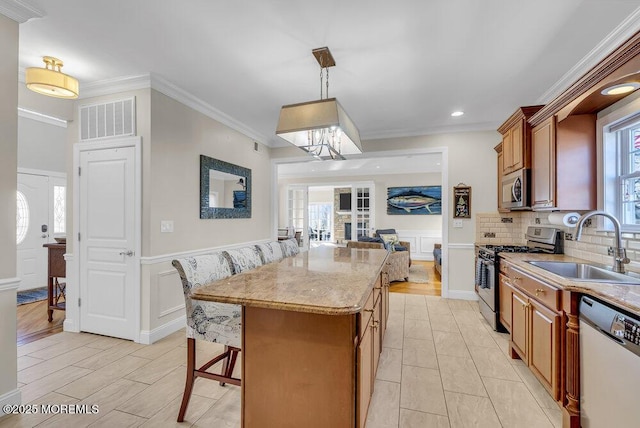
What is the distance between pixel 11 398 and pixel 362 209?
305 inches

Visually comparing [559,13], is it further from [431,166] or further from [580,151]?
[431,166]

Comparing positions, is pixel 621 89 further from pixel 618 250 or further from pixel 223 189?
pixel 223 189

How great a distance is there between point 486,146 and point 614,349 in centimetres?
353

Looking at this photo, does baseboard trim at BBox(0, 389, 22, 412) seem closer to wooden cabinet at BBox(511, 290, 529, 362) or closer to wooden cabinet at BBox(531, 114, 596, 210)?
wooden cabinet at BBox(511, 290, 529, 362)

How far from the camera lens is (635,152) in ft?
7.09

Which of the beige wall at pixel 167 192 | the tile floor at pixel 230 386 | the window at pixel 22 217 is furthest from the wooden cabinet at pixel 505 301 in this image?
the window at pixel 22 217

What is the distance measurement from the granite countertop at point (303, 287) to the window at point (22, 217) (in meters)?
5.31

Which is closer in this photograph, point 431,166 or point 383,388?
point 383,388

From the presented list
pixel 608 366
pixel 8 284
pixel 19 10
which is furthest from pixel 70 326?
pixel 608 366

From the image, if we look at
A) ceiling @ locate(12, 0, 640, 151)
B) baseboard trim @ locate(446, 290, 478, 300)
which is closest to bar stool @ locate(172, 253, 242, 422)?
ceiling @ locate(12, 0, 640, 151)

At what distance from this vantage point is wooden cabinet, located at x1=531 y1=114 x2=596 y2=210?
245 cm

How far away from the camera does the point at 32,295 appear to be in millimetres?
4555

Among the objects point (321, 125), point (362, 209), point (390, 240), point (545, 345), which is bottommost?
point (545, 345)

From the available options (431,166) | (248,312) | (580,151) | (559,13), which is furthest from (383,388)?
(431,166)
